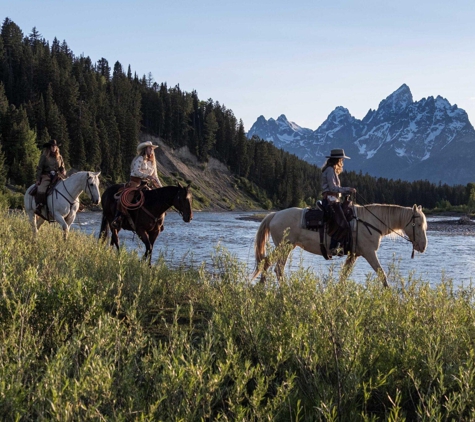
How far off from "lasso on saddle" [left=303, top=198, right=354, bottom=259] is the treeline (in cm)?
5636

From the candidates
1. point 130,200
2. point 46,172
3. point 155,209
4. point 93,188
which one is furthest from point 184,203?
point 46,172

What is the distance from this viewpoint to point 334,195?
420 inches

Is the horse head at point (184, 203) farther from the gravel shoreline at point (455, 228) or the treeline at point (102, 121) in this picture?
the treeline at point (102, 121)

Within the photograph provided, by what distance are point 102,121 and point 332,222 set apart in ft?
296

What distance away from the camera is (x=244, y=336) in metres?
4.39

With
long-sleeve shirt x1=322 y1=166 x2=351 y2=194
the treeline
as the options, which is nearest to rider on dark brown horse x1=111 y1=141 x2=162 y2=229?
long-sleeve shirt x1=322 y1=166 x2=351 y2=194

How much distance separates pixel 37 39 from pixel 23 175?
8180cm

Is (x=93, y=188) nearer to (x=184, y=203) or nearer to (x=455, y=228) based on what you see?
(x=184, y=203)

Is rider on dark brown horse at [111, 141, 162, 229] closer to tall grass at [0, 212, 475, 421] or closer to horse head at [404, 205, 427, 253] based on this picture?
tall grass at [0, 212, 475, 421]

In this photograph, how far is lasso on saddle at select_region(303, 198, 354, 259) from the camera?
1031 centimetres

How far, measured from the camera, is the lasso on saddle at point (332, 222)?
1031cm

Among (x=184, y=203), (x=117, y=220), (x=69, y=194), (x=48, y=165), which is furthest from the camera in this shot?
(x=48, y=165)

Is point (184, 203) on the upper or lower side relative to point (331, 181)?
lower

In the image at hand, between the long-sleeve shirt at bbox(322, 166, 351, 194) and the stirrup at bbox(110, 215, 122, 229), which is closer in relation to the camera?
the long-sleeve shirt at bbox(322, 166, 351, 194)
